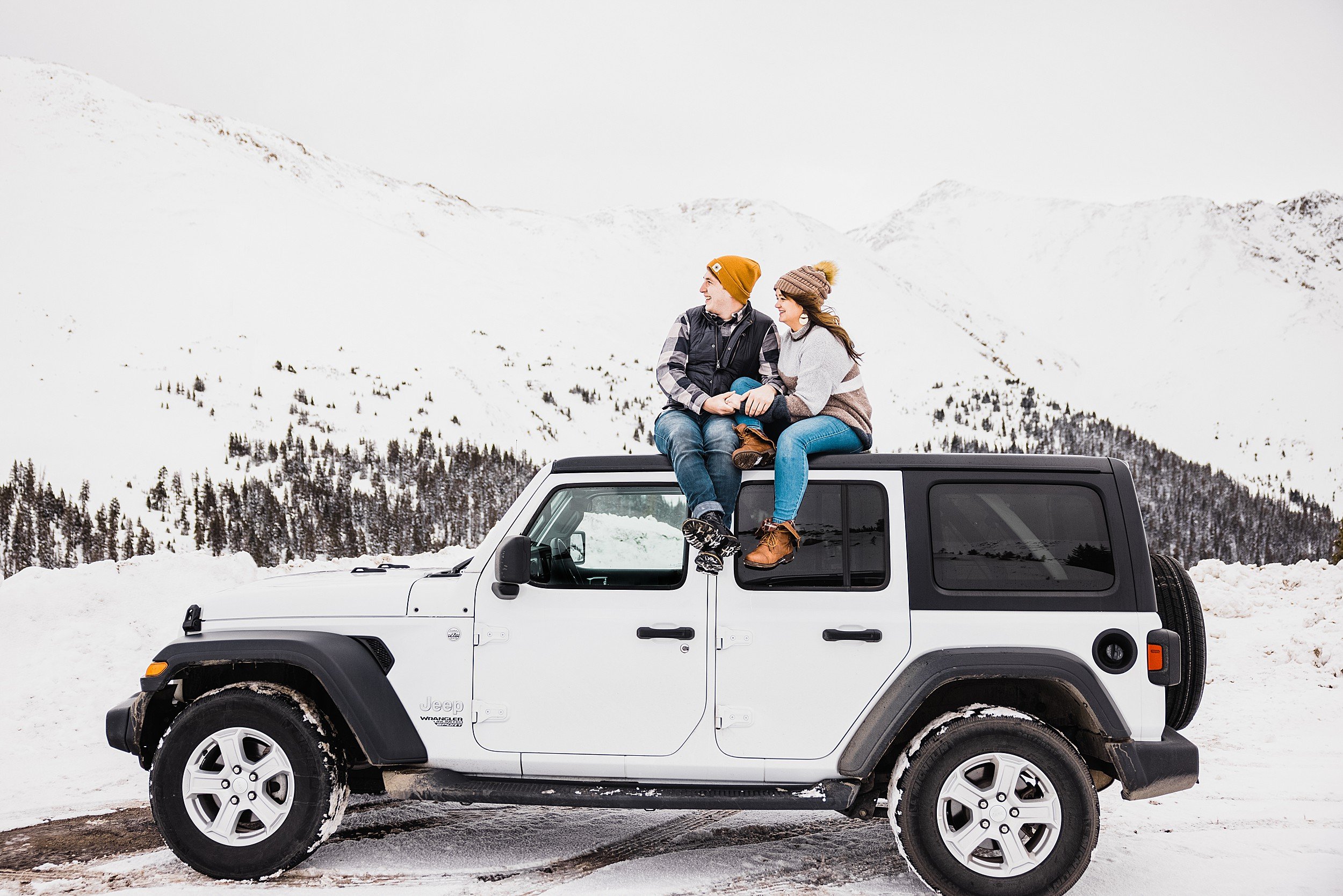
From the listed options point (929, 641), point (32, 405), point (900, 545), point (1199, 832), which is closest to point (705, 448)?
point (900, 545)

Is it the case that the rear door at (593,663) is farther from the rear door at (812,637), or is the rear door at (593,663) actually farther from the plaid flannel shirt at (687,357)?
the plaid flannel shirt at (687,357)

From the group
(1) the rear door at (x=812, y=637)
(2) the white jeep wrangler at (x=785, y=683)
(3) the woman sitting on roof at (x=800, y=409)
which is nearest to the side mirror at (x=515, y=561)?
(2) the white jeep wrangler at (x=785, y=683)

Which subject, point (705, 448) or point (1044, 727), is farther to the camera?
point (705, 448)

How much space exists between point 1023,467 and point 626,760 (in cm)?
226

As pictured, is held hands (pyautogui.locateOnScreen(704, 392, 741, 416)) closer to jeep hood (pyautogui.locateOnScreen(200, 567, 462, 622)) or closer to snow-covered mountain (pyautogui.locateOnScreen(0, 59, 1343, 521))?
jeep hood (pyautogui.locateOnScreen(200, 567, 462, 622))

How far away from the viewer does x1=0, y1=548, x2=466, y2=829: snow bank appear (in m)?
5.48

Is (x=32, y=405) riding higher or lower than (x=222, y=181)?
lower

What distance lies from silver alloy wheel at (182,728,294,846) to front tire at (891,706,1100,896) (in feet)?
9.16

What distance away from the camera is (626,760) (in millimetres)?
3930

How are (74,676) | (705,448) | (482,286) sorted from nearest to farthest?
(705,448) < (74,676) < (482,286)

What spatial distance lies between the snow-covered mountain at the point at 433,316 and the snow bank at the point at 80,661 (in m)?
26.6


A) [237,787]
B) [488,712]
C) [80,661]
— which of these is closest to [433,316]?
[80,661]

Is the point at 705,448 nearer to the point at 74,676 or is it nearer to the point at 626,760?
the point at 626,760

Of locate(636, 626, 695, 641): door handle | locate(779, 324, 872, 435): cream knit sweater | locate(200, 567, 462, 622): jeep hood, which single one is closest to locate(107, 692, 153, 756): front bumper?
locate(200, 567, 462, 622): jeep hood
